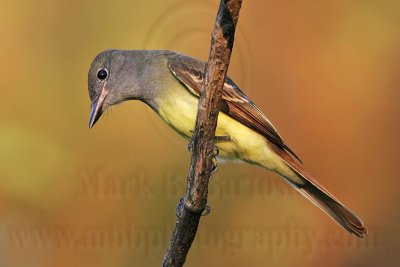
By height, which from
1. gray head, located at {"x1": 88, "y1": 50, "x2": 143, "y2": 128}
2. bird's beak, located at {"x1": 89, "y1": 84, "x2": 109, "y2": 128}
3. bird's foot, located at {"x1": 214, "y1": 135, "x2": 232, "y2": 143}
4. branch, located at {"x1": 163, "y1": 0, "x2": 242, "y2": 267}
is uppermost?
gray head, located at {"x1": 88, "y1": 50, "x2": 143, "y2": 128}

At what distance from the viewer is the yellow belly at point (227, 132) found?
3865mm

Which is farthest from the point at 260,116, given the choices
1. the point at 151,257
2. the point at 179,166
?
the point at 151,257

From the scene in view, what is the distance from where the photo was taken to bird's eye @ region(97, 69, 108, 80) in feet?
14.2

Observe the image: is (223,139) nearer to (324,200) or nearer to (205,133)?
(324,200)

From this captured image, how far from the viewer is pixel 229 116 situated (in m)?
4.04

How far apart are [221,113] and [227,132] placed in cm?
11

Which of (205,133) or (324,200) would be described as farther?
(324,200)

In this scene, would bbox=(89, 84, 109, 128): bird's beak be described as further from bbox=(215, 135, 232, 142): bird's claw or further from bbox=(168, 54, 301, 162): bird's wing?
bbox=(215, 135, 232, 142): bird's claw

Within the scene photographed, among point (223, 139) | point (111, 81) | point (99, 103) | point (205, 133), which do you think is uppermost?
point (111, 81)

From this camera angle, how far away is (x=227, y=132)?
402cm

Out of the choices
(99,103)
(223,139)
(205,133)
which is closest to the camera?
(205,133)

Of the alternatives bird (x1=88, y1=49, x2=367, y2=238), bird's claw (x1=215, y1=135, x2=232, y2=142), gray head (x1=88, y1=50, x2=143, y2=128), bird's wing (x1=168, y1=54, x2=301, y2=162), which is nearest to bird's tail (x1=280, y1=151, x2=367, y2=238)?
bird (x1=88, y1=49, x2=367, y2=238)

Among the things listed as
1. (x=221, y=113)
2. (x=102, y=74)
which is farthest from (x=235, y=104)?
(x=102, y=74)

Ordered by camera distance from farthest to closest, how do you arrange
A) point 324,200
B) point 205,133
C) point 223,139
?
point 324,200 → point 223,139 → point 205,133
